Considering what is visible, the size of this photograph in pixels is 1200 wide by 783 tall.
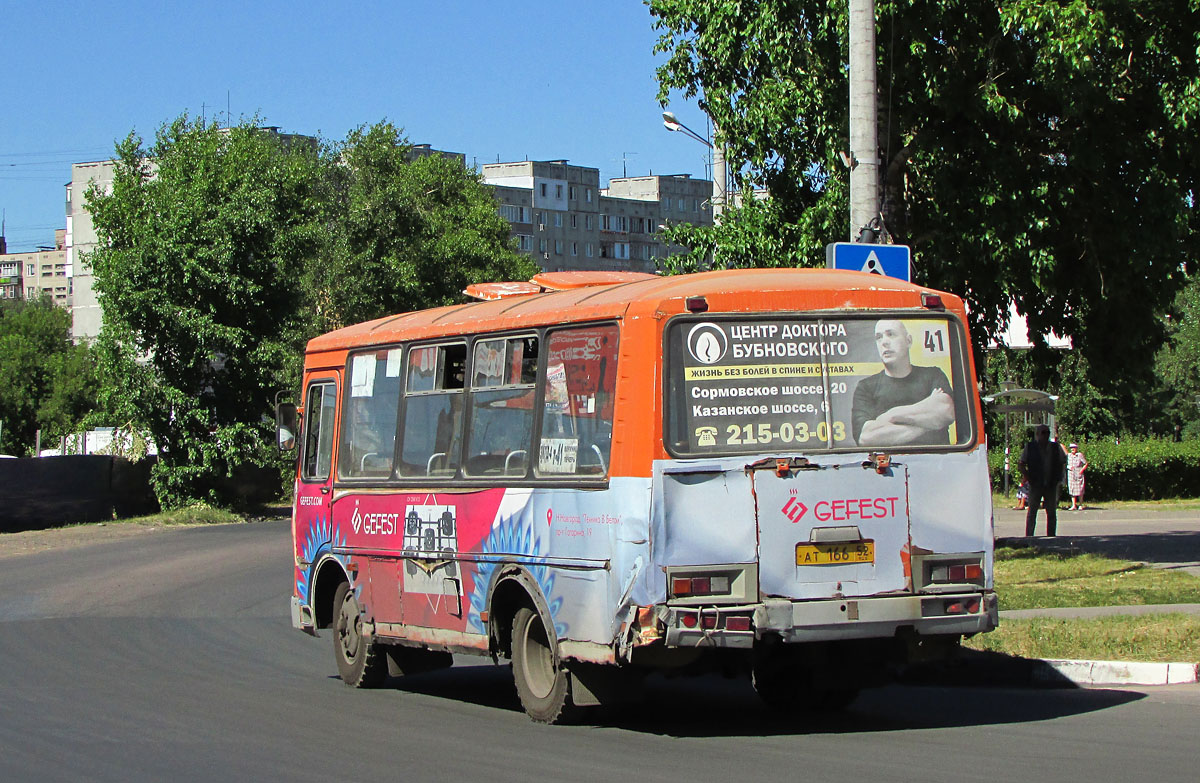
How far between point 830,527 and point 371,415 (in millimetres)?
4660

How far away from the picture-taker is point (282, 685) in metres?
12.3

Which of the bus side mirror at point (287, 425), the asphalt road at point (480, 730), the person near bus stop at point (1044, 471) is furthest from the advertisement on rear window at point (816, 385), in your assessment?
the person near bus stop at point (1044, 471)

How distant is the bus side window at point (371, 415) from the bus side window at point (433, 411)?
0.27 m

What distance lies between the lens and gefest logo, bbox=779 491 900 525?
8.65 m

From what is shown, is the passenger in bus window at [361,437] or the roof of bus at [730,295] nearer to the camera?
the roof of bus at [730,295]

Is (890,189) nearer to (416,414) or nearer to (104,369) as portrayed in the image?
(416,414)

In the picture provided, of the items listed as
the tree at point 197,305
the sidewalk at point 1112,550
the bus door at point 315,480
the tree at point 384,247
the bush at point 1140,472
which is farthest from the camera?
the tree at point 384,247

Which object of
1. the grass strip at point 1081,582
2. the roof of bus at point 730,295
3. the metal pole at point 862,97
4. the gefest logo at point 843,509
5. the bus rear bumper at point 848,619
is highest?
the metal pole at point 862,97

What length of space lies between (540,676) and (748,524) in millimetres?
2064

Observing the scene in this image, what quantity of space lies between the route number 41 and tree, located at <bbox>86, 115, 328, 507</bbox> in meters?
28.8

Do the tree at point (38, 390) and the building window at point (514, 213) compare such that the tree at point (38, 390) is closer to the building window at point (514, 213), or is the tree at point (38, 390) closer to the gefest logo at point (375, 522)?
the building window at point (514, 213)

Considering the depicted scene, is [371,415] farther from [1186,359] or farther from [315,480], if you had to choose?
[1186,359]

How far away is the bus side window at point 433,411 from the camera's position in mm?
10680

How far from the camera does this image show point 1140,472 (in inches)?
1625
